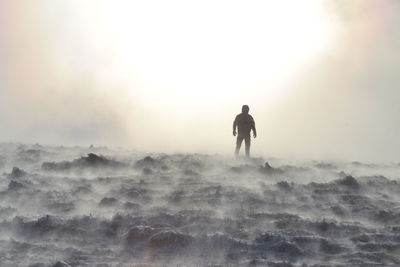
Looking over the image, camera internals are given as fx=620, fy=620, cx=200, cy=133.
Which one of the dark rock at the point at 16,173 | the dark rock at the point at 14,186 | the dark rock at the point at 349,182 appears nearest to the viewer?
the dark rock at the point at 14,186

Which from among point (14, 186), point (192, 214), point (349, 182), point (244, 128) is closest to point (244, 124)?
point (244, 128)

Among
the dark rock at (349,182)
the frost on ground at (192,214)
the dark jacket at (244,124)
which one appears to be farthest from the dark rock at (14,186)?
the dark jacket at (244,124)

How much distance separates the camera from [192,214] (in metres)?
17.4

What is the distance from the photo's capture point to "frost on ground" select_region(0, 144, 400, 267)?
1537cm

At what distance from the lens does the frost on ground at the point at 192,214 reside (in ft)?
Result: 50.4

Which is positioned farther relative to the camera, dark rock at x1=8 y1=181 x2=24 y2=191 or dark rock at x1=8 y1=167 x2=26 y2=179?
dark rock at x1=8 y1=167 x2=26 y2=179

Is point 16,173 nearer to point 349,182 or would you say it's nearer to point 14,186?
point 14,186

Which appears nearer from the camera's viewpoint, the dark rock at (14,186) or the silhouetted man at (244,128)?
the dark rock at (14,186)

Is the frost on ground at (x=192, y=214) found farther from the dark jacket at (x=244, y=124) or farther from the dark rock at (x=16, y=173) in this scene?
the dark jacket at (x=244, y=124)

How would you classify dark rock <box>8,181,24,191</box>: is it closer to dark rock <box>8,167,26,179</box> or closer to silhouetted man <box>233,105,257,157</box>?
dark rock <box>8,167,26,179</box>

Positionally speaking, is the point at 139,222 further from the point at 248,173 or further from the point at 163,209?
the point at 248,173

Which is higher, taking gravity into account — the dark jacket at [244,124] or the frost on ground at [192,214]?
the dark jacket at [244,124]

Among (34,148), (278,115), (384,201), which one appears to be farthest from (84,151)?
(278,115)

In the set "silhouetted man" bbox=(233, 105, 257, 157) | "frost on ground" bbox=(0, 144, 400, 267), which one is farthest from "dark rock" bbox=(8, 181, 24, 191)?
"silhouetted man" bbox=(233, 105, 257, 157)
